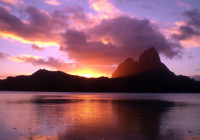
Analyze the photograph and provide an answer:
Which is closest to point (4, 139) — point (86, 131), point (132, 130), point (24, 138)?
point (24, 138)

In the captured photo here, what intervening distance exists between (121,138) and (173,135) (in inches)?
264

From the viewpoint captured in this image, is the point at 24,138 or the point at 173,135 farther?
the point at 173,135

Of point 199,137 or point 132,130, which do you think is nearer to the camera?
point 199,137

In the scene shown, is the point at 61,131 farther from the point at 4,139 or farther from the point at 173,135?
the point at 173,135

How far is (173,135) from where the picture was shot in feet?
84.2

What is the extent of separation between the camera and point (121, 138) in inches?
922

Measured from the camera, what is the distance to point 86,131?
88.7 ft

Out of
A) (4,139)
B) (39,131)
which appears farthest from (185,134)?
(4,139)

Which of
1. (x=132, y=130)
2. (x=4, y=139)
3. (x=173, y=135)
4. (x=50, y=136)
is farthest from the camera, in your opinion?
(x=132, y=130)

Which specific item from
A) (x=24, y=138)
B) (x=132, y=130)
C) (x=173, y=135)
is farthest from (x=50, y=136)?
(x=173, y=135)

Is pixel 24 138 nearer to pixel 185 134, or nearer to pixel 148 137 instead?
pixel 148 137

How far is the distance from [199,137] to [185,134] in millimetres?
2215

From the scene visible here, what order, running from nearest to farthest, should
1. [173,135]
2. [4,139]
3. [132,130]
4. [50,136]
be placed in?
[4,139] → [50,136] → [173,135] → [132,130]

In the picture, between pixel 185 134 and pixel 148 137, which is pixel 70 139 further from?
pixel 185 134
